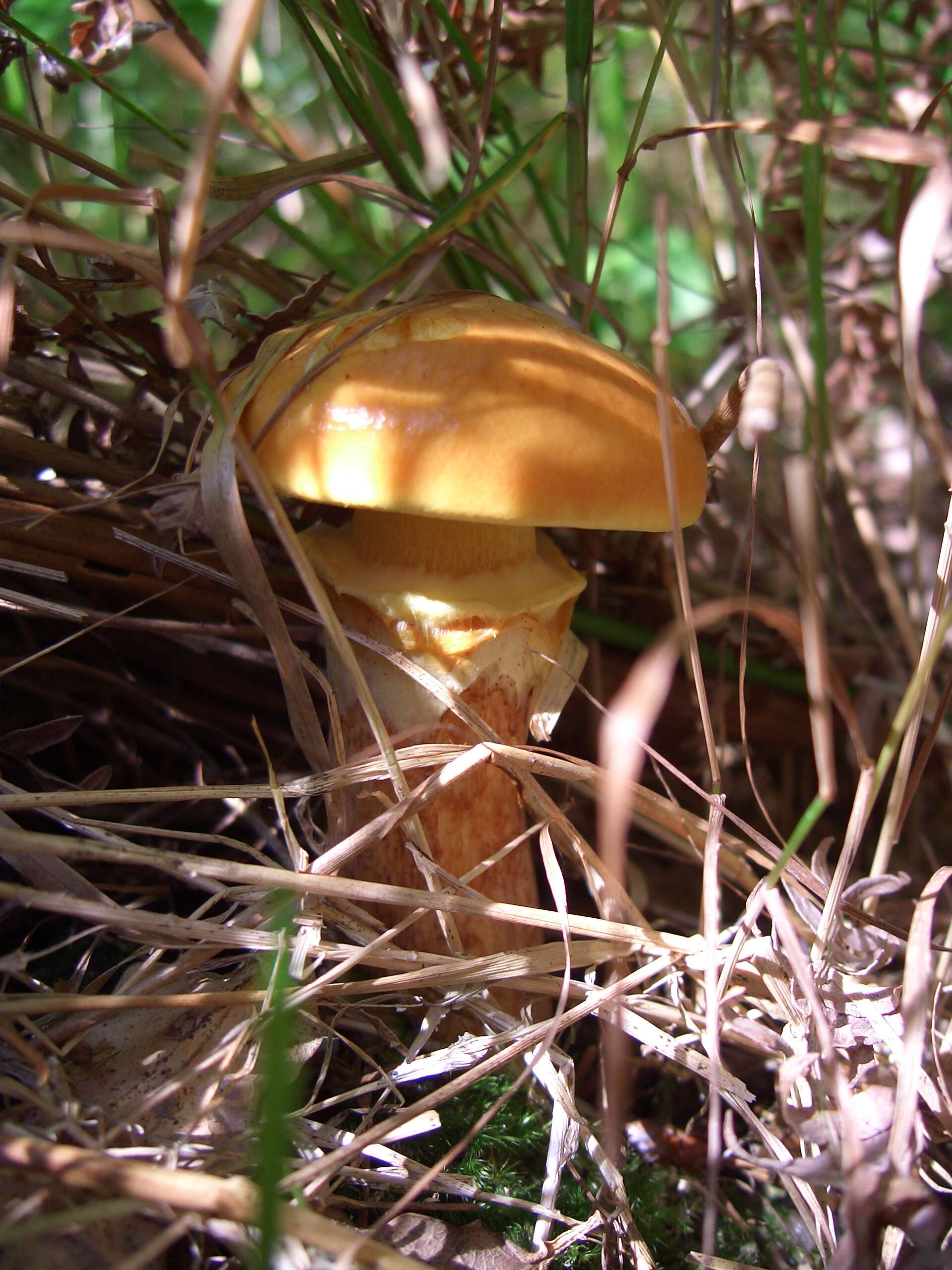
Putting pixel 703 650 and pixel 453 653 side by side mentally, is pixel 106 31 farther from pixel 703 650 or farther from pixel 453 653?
pixel 703 650

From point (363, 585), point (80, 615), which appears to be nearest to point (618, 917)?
point (363, 585)

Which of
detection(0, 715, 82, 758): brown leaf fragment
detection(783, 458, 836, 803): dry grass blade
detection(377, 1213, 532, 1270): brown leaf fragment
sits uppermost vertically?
detection(783, 458, 836, 803): dry grass blade

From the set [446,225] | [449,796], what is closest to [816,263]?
[446,225]

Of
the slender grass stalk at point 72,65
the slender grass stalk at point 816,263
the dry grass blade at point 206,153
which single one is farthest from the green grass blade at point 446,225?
the slender grass stalk at point 72,65

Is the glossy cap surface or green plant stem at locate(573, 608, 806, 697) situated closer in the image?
the glossy cap surface

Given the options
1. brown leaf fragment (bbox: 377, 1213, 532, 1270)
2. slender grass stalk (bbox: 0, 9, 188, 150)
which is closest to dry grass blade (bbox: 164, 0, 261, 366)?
slender grass stalk (bbox: 0, 9, 188, 150)

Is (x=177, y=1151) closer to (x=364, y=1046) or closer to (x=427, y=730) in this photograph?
(x=364, y=1046)

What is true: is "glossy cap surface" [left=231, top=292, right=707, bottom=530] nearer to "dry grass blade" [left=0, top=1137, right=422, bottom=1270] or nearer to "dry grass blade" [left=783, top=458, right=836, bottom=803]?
"dry grass blade" [left=783, top=458, right=836, bottom=803]

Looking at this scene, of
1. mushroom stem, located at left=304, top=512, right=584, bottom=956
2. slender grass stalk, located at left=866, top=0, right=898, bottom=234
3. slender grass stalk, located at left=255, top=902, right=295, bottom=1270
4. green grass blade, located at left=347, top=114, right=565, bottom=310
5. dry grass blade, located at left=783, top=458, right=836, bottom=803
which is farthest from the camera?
slender grass stalk, located at left=866, top=0, right=898, bottom=234
